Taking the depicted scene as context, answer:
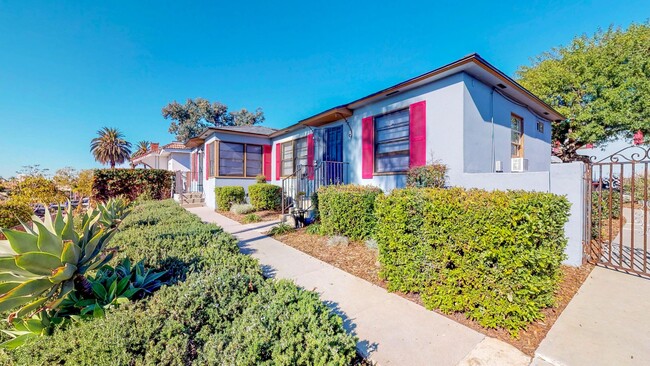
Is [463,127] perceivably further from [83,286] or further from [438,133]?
[83,286]

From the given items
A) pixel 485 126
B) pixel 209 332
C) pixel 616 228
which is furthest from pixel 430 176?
pixel 616 228

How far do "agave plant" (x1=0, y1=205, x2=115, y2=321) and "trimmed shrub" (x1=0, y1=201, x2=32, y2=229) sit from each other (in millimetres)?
6228

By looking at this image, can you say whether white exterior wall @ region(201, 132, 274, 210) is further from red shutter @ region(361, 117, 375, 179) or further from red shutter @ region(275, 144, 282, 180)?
red shutter @ region(361, 117, 375, 179)

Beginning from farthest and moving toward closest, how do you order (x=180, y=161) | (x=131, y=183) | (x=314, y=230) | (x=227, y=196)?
(x=180, y=161) < (x=131, y=183) < (x=227, y=196) < (x=314, y=230)

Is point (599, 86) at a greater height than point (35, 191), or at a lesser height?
greater

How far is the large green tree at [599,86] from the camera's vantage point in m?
10.0

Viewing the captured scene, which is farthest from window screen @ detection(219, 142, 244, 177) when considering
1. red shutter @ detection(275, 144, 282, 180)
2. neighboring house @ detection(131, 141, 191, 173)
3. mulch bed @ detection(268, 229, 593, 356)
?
neighboring house @ detection(131, 141, 191, 173)

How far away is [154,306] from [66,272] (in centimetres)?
70

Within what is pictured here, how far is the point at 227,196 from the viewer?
1017 centimetres

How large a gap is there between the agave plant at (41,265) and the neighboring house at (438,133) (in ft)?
18.8

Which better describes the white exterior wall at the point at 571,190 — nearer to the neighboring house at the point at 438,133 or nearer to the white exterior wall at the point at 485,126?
the neighboring house at the point at 438,133

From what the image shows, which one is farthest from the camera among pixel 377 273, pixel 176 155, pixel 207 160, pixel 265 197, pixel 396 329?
pixel 176 155

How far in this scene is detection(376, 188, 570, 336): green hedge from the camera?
2.33 meters

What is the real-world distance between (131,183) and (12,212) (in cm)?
688
